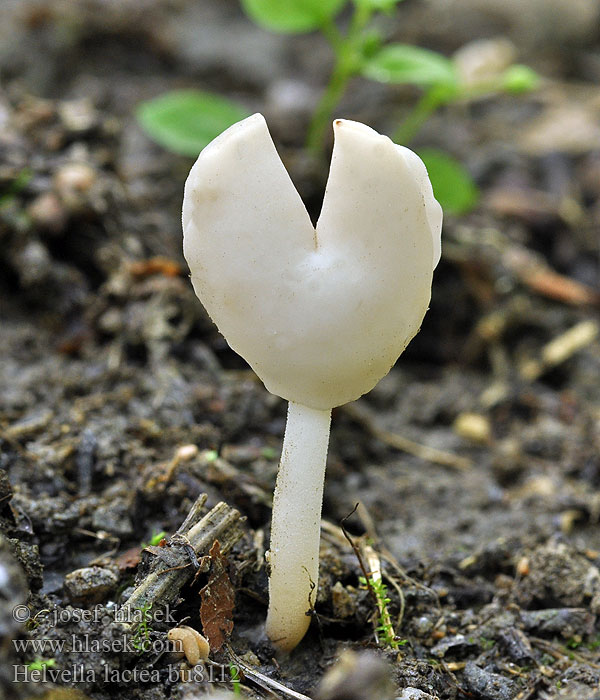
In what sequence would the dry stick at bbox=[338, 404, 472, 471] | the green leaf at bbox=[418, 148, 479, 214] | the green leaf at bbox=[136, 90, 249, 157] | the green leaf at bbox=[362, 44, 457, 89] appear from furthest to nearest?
the green leaf at bbox=[418, 148, 479, 214] → the green leaf at bbox=[136, 90, 249, 157] → the green leaf at bbox=[362, 44, 457, 89] → the dry stick at bbox=[338, 404, 472, 471]

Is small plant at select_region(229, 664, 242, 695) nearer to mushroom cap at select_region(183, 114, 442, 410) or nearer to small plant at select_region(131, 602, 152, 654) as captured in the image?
small plant at select_region(131, 602, 152, 654)

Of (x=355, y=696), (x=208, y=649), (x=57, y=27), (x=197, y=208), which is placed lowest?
(x=208, y=649)

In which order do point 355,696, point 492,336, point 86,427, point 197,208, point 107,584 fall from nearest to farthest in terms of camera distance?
point 355,696 → point 197,208 → point 107,584 → point 86,427 → point 492,336

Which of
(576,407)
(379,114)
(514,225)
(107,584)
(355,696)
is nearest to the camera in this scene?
(355,696)

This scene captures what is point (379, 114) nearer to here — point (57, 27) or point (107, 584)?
point (57, 27)

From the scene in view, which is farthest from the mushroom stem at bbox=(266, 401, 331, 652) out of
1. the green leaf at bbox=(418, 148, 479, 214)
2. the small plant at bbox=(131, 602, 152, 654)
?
the green leaf at bbox=(418, 148, 479, 214)

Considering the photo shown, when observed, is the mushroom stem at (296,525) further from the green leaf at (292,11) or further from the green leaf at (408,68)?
the green leaf at (292,11)

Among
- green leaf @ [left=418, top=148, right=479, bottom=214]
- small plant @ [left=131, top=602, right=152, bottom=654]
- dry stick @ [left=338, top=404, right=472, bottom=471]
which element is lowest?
dry stick @ [left=338, top=404, right=472, bottom=471]

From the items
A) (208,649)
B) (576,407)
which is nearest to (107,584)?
(208,649)
